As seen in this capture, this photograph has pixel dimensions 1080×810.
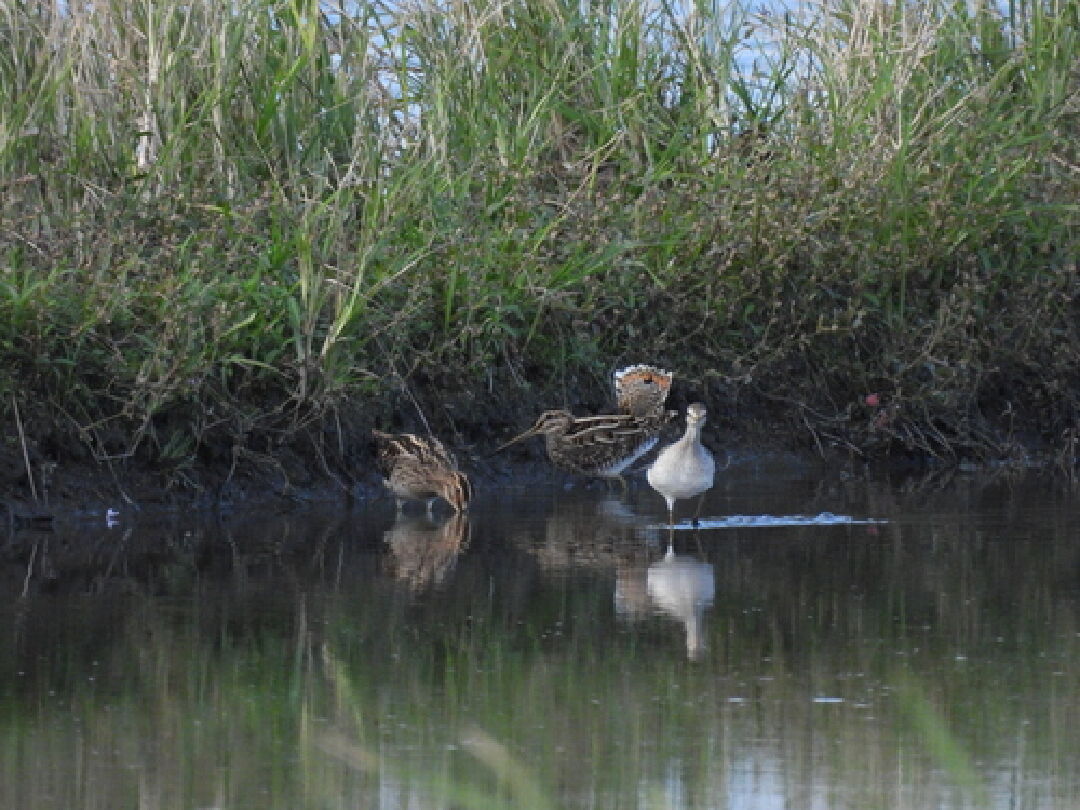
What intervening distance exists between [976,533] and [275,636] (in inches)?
152

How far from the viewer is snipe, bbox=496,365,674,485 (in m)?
12.2

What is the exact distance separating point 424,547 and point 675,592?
1.64 meters

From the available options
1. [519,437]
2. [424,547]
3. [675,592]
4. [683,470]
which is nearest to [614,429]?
[519,437]

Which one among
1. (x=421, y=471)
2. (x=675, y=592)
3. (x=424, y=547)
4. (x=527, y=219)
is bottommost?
(x=675, y=592)

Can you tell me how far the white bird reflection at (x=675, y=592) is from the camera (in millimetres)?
8406

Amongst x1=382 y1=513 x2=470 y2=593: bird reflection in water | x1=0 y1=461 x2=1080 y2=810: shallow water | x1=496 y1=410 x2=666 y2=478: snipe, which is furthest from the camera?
x1=496 y1=410 x2=666 y2=478: snipe

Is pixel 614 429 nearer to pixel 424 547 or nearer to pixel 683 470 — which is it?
pixel 683 470

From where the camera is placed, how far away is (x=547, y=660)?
7.74 m

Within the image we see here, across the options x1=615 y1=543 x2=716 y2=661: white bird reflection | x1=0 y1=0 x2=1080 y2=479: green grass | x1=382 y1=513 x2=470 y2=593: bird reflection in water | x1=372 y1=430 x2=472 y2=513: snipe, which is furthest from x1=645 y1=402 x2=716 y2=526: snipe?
x1=0 y1=0 x2=1080 y2=479: green grass

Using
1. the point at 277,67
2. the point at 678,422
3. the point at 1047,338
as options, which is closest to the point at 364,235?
the point at 277,67

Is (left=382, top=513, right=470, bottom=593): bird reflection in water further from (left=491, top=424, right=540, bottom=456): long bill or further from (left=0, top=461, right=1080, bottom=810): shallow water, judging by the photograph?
(left=491, top=424, right=540, bottom=456): long bill

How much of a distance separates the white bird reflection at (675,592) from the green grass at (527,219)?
81.7 inches

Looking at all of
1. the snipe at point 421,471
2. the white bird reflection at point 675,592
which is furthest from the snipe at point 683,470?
the snipe at point 421,471

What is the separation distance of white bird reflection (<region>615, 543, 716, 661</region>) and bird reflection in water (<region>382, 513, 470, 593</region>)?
2.45ft
